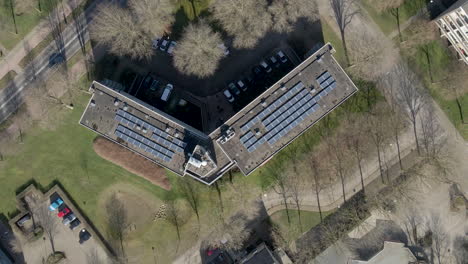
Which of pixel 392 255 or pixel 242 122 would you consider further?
pixel 392 255

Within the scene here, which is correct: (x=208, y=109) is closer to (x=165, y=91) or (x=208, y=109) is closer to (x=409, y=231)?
(x=165, y=91)

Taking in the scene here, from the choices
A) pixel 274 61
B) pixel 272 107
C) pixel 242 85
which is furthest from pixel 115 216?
pixel 274 61

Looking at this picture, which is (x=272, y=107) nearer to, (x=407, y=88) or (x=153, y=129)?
(x=153, y=129)

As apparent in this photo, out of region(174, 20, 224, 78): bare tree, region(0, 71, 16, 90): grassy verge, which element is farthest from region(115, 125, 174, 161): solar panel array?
region(0, 71, 16, 90): grassy verge

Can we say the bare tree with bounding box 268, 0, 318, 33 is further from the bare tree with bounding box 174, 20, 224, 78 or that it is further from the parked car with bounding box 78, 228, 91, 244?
the parked car with bounding box 78, 228, 91, 244

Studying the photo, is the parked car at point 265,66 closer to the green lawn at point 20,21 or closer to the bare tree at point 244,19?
the bare tree at point 244,19

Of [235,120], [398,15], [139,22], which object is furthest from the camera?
[398,15]

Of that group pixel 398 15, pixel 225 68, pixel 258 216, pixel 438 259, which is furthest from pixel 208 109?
pixel 438 259
